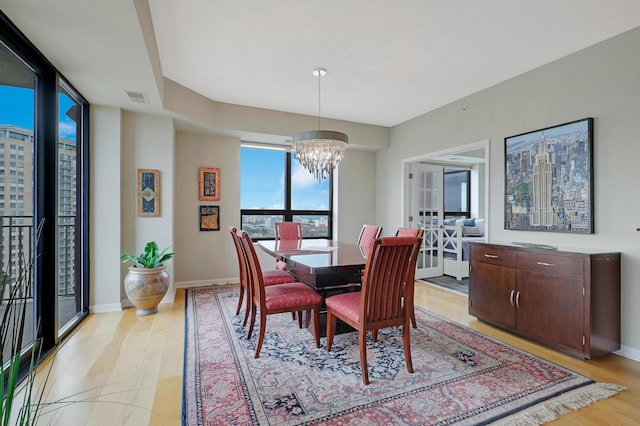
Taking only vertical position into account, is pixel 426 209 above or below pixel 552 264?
above

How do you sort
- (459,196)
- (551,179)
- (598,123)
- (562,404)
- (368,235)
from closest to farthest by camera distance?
(562,404), (598,123), (551,179), (368,235), (459,196)

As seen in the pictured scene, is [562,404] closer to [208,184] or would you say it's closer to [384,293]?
[384,293]

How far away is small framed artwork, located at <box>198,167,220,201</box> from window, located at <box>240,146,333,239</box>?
478mm

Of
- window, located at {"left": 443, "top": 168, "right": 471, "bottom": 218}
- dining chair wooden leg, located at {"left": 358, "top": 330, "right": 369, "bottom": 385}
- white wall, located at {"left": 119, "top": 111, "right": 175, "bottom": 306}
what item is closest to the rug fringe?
dining chair wooden leg, located at {"left": 358, "top": 330, "right": 369, "bottom": 385}

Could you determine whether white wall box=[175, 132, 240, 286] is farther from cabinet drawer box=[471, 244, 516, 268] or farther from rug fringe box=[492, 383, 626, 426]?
rug fringe box=[492, 383, 626, 426]

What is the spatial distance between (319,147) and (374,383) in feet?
7.48

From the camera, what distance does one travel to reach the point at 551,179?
321cm

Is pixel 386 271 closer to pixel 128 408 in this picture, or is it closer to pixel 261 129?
pixel 128 408

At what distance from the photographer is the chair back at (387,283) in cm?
222

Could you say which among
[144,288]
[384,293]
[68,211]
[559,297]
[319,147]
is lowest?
[144,288]

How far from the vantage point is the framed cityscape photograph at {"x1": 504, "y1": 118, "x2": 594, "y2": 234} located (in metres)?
2.97

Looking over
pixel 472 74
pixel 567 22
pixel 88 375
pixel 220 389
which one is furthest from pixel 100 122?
pixel 567 22

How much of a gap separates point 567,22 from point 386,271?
247 cm

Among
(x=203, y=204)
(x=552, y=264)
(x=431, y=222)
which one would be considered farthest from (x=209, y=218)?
(x=552, y=264)
